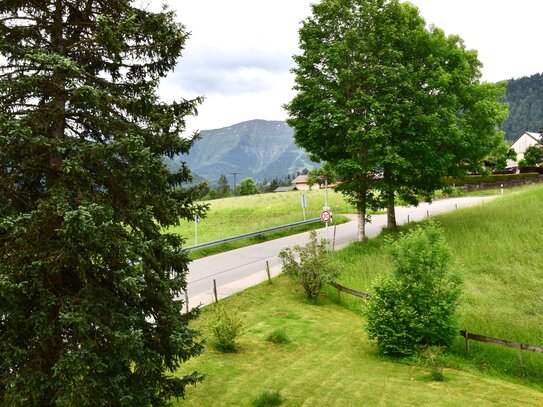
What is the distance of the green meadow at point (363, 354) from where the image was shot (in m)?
10.6

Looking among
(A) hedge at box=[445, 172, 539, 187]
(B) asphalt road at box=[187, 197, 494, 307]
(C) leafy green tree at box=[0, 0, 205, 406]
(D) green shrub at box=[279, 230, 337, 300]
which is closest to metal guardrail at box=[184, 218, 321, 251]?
(B) asphalt road at box=[187, 197, 494, 307]

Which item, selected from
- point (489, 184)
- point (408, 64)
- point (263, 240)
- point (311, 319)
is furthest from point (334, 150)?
point (489, 184)

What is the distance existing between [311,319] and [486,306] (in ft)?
23.4

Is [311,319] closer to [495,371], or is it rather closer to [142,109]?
[495,371]

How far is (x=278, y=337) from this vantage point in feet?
46.9

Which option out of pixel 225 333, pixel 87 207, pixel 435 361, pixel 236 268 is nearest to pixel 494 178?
pixel 236 268

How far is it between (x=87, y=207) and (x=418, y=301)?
10994 millimetres

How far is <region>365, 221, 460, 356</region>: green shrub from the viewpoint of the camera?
13.5 meters

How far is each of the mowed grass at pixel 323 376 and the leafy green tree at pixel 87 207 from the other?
311 centimetres

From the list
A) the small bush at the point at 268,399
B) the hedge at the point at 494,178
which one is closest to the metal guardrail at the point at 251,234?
the small bush at the point at 268,399

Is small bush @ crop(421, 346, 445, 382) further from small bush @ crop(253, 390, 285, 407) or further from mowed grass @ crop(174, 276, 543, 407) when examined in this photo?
small bush @ crop(253, 390, 285, 407)

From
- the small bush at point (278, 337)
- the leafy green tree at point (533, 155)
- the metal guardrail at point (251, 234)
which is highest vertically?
the leafy green tree at point (533, 155)

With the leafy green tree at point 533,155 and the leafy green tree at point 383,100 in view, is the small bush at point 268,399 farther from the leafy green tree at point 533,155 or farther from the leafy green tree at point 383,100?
the leafy green tree at point 533,155

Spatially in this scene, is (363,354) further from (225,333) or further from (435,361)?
(225,333)
